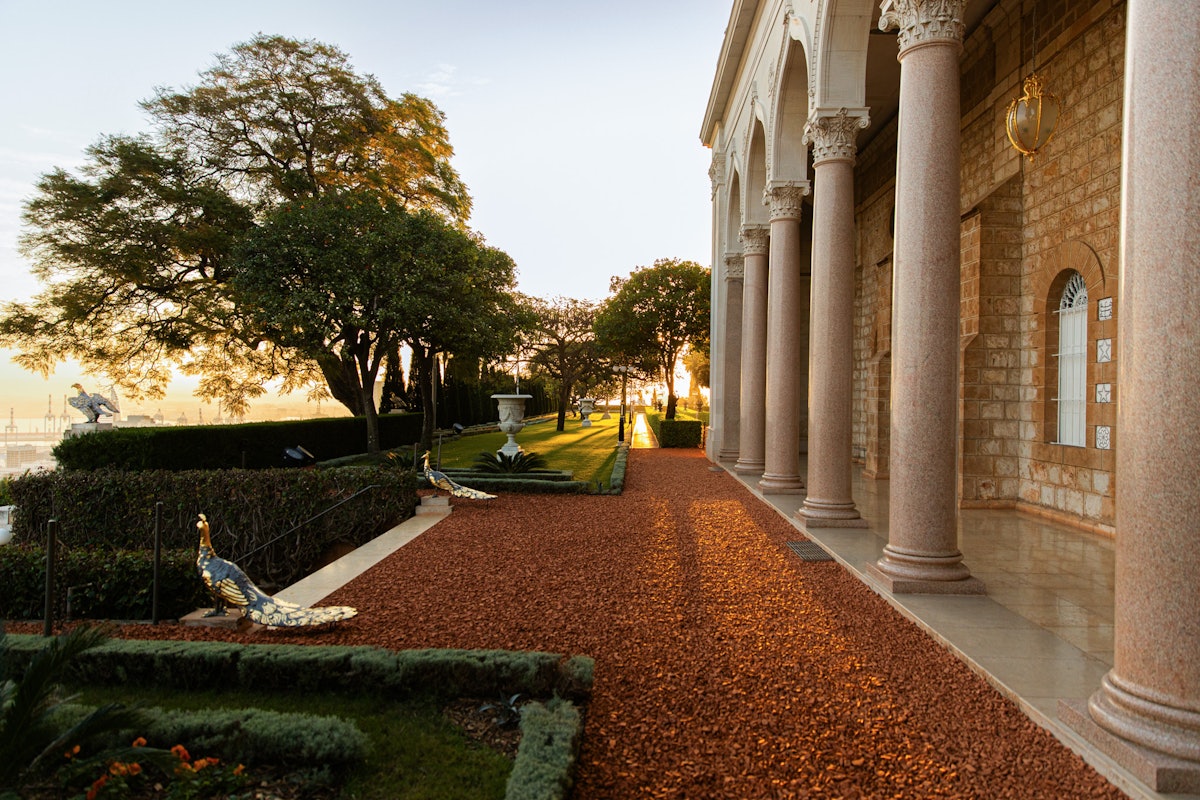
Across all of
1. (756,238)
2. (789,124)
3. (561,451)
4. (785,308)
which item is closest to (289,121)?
(561,451)

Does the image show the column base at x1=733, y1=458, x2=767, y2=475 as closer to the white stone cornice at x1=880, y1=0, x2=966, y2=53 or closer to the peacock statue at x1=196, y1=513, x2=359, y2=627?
the white stone cornice at x1=880, y1=0, x2=966, y2=53

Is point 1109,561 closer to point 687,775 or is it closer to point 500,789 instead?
point 687,775

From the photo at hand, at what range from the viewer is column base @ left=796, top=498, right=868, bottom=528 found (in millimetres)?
8930

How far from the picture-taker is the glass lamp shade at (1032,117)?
293 inches

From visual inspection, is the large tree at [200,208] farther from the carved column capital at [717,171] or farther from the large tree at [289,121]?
the carved column capital at [717,171]

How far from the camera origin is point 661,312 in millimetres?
29797

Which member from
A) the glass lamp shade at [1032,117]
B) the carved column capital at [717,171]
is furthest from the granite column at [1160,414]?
the carved column capital at [717,171]

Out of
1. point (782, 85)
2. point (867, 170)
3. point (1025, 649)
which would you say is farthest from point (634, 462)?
point (1025, 649)

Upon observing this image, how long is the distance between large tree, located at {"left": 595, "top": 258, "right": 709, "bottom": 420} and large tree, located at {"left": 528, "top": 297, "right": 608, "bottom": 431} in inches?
290

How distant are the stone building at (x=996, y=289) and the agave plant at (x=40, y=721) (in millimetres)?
4379

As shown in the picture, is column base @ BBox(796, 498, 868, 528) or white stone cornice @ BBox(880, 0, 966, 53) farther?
column base @ BBox(796, 498, 868, 528)

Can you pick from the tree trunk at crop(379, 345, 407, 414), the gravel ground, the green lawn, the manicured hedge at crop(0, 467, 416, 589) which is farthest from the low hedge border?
the tree trunk at crop(379, 345, 407, 414)

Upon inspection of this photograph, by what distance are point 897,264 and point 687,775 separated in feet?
15.1

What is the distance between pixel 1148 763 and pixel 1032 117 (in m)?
6.90
